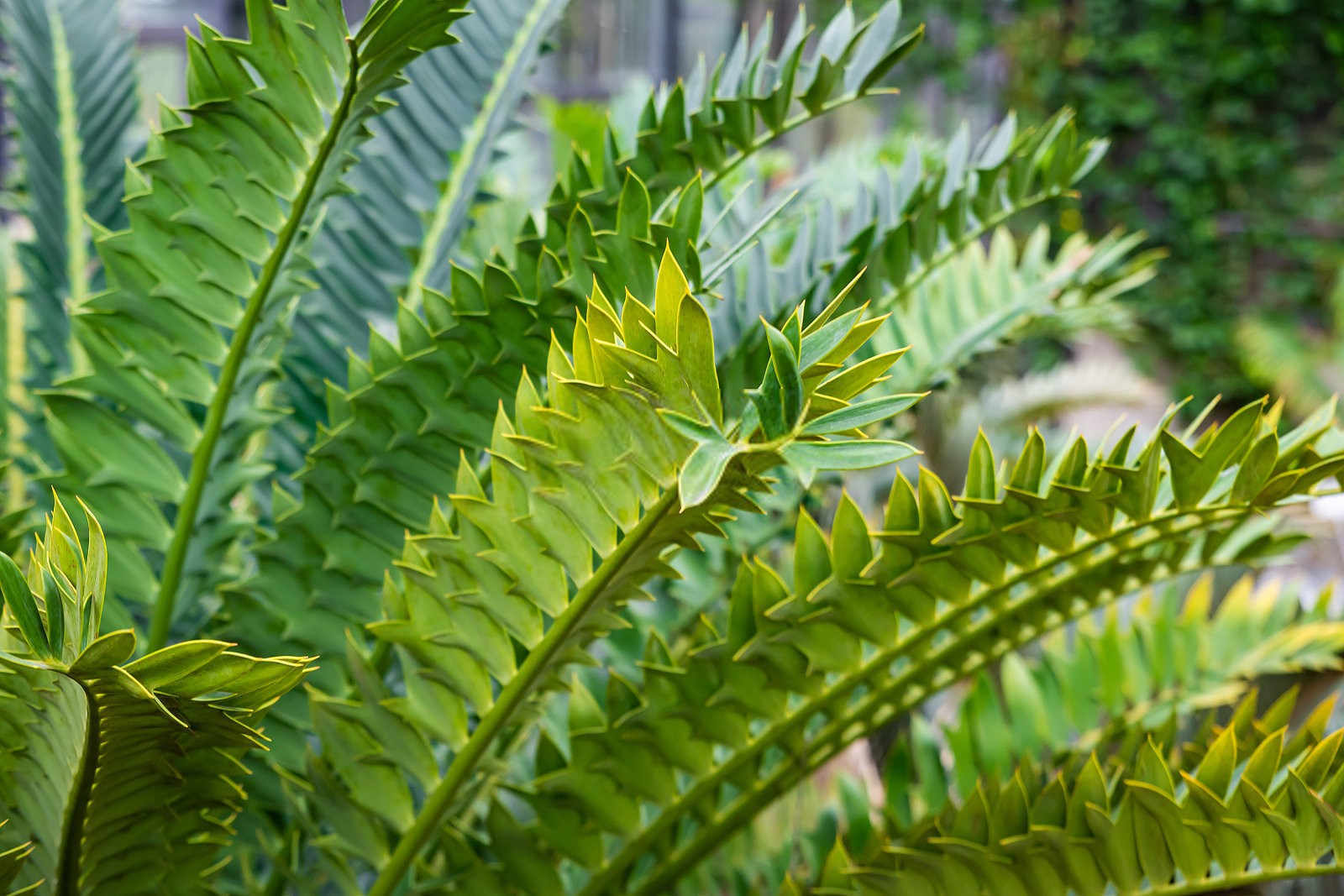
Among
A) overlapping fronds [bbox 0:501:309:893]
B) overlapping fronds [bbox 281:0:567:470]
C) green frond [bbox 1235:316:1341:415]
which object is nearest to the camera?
overlapping fronds [bbox 0:501:309:893]

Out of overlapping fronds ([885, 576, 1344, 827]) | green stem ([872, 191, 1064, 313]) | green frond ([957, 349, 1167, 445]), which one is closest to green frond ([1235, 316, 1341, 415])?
green frond ([957, 349, 1167, 445])

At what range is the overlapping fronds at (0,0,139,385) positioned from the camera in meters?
0.90

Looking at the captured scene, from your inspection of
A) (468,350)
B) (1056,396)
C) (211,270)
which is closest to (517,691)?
(468,350)

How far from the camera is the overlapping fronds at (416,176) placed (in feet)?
2.87

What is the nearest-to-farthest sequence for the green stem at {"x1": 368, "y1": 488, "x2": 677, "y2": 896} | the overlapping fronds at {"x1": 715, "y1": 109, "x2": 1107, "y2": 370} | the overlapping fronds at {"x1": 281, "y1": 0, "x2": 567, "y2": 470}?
the green stem at {"x1": 368, "y1": 488, "x2": 677, "y2": 896} → the overlapping fronds at {"x1": 715, "y1": 109, "x2": 1107, "y2": 370} → the overlapping fronds at {"x1": 281, "y1": 0, "x2": 567, "y2": 470}

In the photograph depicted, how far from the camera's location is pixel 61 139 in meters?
0.92

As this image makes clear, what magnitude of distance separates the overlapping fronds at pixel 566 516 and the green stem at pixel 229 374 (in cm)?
15

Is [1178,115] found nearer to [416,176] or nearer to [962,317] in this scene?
[962,317]

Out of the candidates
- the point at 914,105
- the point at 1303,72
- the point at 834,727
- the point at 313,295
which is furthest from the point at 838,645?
the point at 1303,72

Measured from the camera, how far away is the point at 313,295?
90 cm

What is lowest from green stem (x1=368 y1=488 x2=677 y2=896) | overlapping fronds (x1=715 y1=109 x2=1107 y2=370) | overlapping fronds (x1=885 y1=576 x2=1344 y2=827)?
green stem (x1=368 y1=488 x2=677 y2=896)

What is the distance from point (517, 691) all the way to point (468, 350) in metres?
0.21

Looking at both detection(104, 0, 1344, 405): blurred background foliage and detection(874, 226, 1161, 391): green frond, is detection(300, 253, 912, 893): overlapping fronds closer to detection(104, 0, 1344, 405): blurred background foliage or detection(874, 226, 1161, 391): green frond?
detection(874, 226, 1161, 391): green frond

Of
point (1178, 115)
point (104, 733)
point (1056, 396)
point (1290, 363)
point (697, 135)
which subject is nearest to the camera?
point (104, 733)
